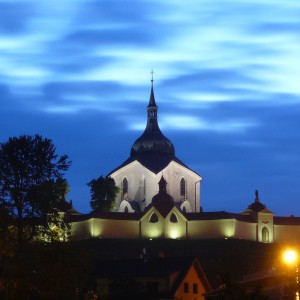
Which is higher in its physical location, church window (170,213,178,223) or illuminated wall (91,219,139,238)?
church window (170,213,178,223)

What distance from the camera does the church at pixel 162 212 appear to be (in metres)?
137

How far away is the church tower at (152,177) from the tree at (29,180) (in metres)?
43.7

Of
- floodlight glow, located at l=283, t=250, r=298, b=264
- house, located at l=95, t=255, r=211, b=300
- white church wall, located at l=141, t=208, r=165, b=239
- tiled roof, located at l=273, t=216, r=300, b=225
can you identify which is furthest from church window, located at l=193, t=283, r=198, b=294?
tiled roof, located at l=273, t=216, r=300, b=225

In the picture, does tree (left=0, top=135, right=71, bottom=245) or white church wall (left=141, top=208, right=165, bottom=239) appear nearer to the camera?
tree (left=0, top=135, right=71, bottom=245)

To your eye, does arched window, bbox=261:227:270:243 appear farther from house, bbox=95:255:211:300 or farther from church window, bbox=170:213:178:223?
house, bbox=95:255:211:300

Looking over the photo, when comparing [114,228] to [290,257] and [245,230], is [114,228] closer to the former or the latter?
[245,230]

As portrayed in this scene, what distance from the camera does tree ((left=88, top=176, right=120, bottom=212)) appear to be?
147625 mm

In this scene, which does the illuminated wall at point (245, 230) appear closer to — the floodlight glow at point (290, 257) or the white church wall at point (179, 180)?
the white church wall at point (179, 180)

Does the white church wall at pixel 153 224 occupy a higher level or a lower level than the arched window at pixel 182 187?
lower

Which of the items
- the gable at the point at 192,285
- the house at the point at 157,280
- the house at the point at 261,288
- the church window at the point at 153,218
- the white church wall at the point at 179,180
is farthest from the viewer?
the white church wall at the point at 179,180

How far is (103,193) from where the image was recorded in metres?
149

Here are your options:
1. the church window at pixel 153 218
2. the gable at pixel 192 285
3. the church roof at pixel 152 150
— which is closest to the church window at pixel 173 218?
the church window at pixel 153 218

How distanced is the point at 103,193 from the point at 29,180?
46329 millimetres

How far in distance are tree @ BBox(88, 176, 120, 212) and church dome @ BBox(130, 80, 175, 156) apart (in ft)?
30.5
